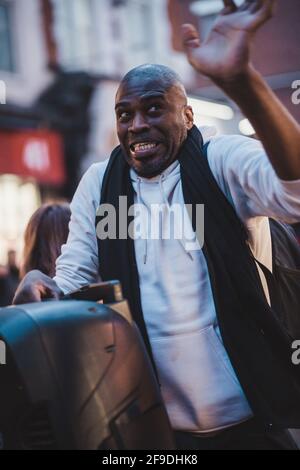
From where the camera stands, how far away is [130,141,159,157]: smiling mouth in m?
2.34

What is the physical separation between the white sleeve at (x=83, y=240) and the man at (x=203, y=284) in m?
0.05

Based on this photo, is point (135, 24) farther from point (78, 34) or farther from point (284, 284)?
point (284, 284)

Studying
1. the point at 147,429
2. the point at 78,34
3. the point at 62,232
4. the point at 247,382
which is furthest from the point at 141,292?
the point at 78,34

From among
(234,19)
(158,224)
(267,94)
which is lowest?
(158,224)

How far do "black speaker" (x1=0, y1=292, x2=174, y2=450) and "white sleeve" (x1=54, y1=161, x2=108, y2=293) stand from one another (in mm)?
490

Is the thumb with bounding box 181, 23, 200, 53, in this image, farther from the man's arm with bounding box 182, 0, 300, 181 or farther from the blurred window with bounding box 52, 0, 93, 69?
the blurred window with bounding box 52, 0, 93, 69

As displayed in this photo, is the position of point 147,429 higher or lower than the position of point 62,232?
lower

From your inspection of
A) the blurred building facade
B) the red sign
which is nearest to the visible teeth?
the blurred building facade

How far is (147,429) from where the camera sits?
74.1 inches

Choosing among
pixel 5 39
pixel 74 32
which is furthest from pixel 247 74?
pixel 74 32

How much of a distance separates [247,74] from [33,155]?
36.8ft

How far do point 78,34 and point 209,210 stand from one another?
13081 mm

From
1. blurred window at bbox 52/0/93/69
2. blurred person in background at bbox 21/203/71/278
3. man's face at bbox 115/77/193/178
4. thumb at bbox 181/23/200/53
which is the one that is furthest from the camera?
blurred window at bbox 52/0/93/69
